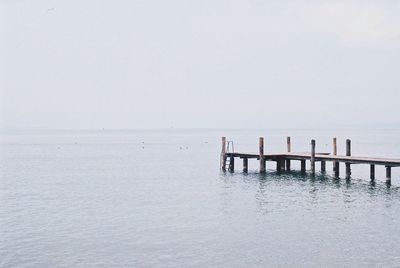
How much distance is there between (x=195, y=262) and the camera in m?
22.3

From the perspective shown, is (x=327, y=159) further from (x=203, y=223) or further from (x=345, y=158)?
(x=203, y=223)

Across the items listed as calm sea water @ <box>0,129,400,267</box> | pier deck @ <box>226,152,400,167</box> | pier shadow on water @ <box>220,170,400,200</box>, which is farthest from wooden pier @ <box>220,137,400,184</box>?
calm sea water @ <box>0,129,400,267</box>

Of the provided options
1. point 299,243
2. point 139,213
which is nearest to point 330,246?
point 299,243

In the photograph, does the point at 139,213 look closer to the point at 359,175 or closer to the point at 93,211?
the point at 93,211

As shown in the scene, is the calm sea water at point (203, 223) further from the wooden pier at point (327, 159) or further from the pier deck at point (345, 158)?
the pier deck at point (345, 158)

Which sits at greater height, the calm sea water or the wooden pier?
the wooden pier

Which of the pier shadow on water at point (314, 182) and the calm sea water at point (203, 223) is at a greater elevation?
the pier shadow on water at point (314, 182)

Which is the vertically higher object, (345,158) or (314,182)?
(345,158)

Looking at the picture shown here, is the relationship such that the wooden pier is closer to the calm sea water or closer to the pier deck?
the pier deck

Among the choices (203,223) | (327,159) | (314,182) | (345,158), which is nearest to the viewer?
(203,223)

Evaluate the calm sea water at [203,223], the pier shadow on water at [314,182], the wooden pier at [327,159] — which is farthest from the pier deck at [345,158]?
the calm sea water at [203,223]

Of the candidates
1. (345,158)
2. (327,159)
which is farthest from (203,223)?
(327,159)

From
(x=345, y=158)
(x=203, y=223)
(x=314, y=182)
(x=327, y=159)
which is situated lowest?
(x=203, y=223)

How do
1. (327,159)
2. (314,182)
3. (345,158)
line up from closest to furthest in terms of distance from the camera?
(345,158) < (314,182) < (327,159)
